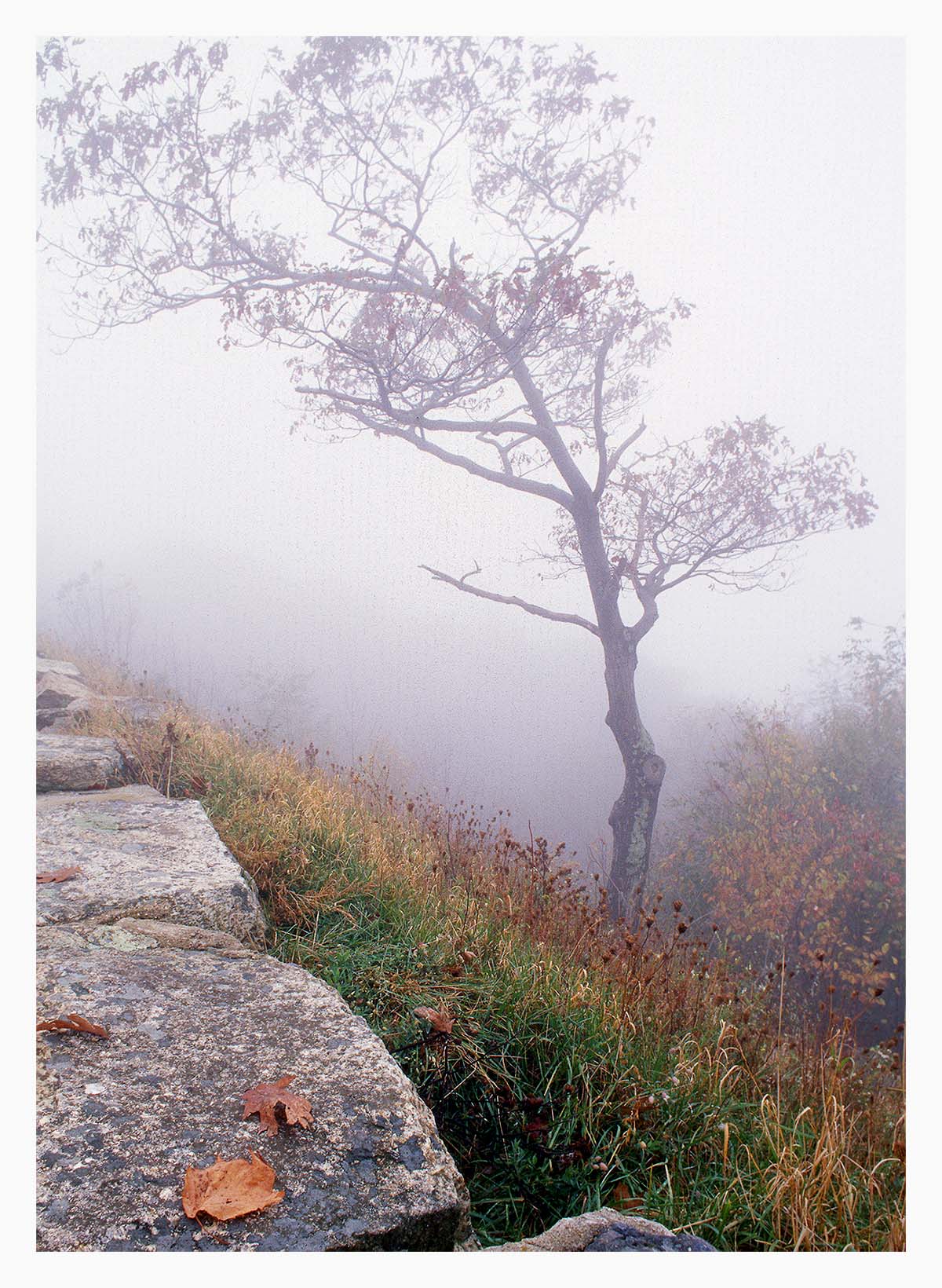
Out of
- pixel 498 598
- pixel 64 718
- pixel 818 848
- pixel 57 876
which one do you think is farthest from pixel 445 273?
pixel 64 718

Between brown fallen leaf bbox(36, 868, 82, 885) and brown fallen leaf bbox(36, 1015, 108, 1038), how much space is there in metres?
0.70

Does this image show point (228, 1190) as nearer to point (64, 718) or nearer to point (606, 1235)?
point (606, 1235)

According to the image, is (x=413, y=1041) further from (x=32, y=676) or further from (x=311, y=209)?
(x=311, y=209)

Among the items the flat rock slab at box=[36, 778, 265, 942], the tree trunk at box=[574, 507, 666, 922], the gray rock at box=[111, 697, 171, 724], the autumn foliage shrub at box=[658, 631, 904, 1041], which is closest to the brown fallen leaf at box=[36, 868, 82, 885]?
the flat rock slab at box=[36, 778, 265, 942]

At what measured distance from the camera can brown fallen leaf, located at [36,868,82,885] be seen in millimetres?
2332

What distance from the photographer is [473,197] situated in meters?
3.00

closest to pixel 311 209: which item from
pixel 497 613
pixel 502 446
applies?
pixel 502 446

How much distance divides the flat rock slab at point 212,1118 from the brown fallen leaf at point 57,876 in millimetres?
384

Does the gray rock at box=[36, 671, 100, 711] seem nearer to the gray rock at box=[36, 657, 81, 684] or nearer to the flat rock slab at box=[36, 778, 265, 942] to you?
the gray rock at box=[36, 657, 81, 684]

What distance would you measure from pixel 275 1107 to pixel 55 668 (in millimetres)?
2777

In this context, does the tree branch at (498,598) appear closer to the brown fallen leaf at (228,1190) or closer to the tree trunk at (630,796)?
the tree trunk at (630,796)

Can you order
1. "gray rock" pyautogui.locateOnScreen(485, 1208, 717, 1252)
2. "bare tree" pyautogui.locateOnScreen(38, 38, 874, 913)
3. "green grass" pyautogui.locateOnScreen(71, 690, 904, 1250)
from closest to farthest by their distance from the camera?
"gray rock" pyautogui.locateOnScreen(485, 1208, 717, 1252)
"green grass" pyautogui.locateOnScreen(71, 690, 904, 1250)
"bare tree" pyautogui.locateOnScreen(38, 38, 874, 913)

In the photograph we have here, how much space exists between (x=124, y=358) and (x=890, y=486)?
3030mm
